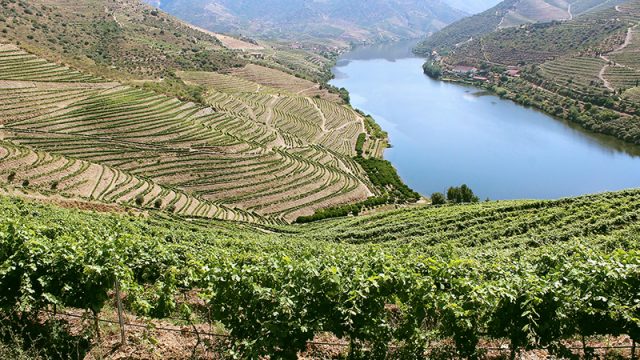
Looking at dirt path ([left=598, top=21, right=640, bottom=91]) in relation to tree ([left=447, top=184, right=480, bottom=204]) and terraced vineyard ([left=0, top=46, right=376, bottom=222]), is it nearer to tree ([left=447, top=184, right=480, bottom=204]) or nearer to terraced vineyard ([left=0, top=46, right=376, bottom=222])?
tree ([left=447, top=184, right=480, bottom=204])

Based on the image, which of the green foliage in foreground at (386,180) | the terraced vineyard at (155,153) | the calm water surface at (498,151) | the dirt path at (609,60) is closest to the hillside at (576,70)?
the dirt path at (609,60)

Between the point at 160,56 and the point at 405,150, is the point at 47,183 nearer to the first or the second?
the point at 405,150

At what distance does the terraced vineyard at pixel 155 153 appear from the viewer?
168 feet

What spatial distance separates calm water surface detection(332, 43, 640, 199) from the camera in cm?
8356

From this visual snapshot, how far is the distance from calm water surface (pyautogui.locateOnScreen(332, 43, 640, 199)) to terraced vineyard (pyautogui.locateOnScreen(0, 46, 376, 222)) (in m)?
→ 21.7

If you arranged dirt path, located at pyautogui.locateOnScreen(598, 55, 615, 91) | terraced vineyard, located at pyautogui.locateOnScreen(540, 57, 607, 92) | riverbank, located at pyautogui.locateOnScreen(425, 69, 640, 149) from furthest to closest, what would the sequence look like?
terraced vineyard, located at pyautogui.locateOnScreen(540, 57, 607, 92), dirt path, located at pyautogui.locateOnScreen(598, 55, 615, 91), riverbank, located at pyautogui.locateOnScreen(425, 69, 640, 149)

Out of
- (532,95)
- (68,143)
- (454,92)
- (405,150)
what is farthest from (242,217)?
(454,92)

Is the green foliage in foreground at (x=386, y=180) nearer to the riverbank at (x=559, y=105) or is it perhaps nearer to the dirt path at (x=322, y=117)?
the dirt path at (x=322, y=117)

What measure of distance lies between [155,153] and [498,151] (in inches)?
2939

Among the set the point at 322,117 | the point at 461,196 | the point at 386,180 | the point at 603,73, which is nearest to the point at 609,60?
the point at 603,73

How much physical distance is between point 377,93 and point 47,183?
443 feet

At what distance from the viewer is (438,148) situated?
103m

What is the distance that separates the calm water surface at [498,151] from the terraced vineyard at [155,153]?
21745 mm

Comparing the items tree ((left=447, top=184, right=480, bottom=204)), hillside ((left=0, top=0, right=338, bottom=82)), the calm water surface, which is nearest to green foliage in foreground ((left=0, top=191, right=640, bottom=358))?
tree ((left=447, top=184, right=480, bottom=204))
